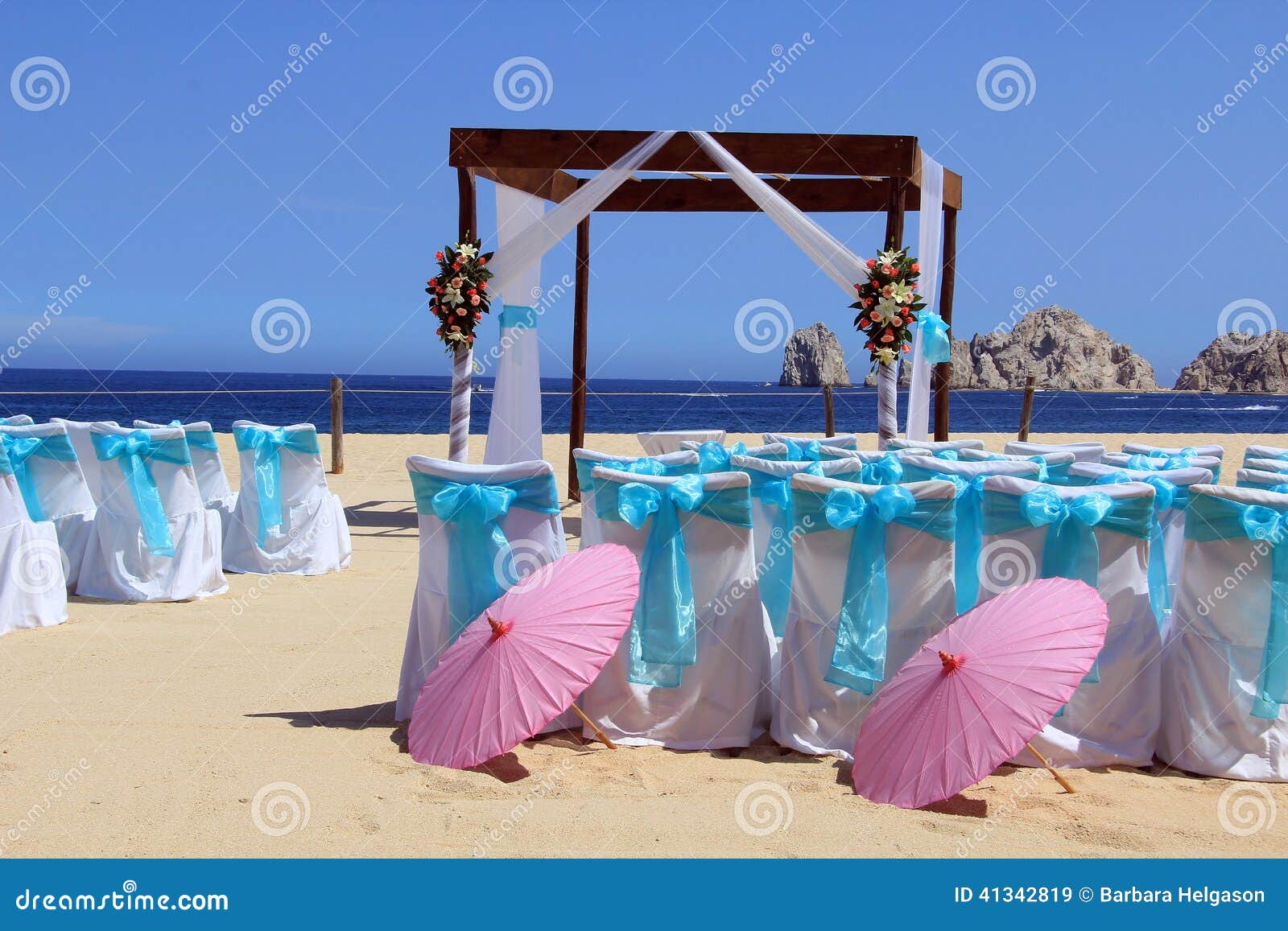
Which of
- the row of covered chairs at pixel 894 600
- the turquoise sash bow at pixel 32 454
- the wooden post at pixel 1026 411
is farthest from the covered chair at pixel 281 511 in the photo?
the wooden post at pixel 1026 411

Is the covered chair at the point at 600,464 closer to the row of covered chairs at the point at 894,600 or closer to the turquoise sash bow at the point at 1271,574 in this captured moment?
the row of covered chairs at the point at 894,600

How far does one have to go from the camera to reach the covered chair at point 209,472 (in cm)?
689

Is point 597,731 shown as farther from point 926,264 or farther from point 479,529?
point 926,264

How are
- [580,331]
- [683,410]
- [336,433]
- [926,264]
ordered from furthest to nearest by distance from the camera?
1. [683,410]
2. [336,433]
3. [580,331]
4. [926,264]

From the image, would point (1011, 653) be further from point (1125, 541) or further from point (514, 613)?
point (514, 613)

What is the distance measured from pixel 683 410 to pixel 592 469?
146 ft

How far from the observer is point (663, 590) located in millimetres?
3850

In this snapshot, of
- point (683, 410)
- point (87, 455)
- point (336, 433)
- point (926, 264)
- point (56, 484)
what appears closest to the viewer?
point (56, 484)

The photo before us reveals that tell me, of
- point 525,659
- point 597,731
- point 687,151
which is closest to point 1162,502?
point 597,731

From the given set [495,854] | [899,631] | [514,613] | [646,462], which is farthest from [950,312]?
[495,854]

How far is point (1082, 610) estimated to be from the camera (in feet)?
10.2

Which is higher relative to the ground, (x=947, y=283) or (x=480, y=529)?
(x=947, y=283)

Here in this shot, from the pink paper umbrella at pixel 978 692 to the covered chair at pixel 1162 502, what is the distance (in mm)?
899

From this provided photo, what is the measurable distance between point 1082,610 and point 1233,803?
0.87 metres
